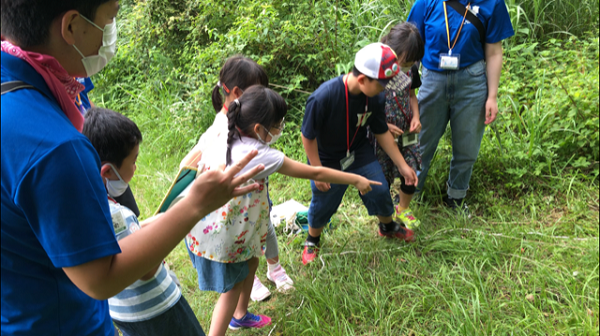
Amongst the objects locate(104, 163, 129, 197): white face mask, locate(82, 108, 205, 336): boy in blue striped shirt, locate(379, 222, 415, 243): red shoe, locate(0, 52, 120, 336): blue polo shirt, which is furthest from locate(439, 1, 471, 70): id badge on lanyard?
locate(0, 52, 120, 336): blue polo shirt

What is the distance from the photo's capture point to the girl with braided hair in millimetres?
1875

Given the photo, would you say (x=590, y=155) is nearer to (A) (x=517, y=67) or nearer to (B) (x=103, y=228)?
(A) (x=517, y=67)

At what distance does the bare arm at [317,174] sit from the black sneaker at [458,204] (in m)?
1.22

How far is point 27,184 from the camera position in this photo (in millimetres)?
782

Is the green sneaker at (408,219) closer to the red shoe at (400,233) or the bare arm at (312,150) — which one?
the red shoe at (400,233)

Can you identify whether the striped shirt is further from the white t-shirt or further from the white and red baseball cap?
the white and red baseball cap

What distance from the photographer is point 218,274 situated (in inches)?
78.0

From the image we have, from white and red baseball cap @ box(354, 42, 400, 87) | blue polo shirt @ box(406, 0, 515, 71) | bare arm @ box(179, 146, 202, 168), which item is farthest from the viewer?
blue polo shirt @ box(406, 0, 515, 71)

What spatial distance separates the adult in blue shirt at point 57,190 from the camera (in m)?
0.79

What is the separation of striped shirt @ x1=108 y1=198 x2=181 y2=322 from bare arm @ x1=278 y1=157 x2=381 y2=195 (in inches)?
29.1

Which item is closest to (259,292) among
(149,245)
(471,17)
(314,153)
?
(314,153)

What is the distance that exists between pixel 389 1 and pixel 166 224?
13.9ft

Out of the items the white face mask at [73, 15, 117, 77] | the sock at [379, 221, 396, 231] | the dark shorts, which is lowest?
the sock at [379, 221, 396, 231]

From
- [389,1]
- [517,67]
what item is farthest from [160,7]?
[517,67]
